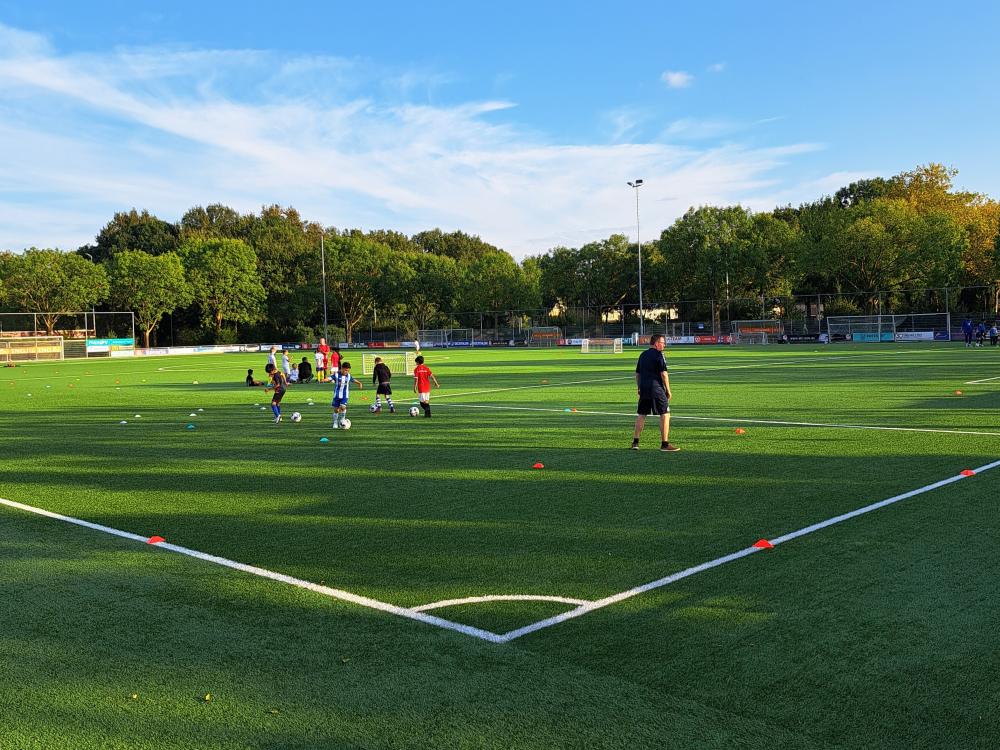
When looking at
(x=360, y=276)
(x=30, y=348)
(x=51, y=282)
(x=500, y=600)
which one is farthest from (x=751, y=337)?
(x=500, y=600)

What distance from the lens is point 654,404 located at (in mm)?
12914

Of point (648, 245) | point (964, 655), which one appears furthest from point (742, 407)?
point (648, 245)

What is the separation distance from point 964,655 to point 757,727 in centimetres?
163

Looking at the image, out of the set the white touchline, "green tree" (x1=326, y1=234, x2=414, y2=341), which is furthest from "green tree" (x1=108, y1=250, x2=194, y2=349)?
the white touchline

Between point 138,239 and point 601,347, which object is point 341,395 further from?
point 138,239

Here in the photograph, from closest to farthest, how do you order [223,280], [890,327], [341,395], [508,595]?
[508,595] → [341,395] → [890,327] → [223,280]

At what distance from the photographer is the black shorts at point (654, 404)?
12.9m

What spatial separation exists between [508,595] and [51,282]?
274 ft

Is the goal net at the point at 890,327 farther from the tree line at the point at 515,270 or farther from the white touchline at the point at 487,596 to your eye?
the white touchline at the point at 487,596

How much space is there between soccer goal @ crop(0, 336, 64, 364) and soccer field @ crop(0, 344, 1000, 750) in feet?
190

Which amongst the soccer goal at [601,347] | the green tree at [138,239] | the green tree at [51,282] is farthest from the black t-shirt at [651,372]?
the green tree at [138,239]

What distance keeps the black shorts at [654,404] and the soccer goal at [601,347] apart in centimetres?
4442

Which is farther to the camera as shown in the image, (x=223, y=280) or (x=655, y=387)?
(x=223, y=280)

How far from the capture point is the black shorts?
12.9 metres
